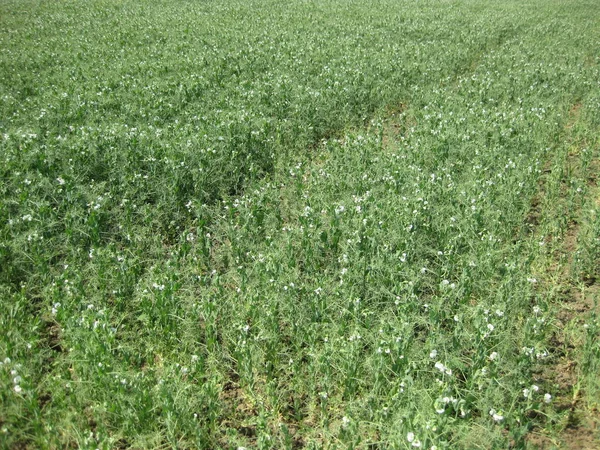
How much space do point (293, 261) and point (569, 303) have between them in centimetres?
335

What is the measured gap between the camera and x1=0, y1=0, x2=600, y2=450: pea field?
13.2 ft

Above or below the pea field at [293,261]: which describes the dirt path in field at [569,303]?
below

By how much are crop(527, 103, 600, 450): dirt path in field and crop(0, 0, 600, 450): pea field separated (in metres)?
0.03

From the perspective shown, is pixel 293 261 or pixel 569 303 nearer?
pixel 569 303

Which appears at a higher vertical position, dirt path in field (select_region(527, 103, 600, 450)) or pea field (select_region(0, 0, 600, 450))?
pea field (select_region(0, 0, 600, 450))

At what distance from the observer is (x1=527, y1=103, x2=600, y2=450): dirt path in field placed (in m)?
4.05

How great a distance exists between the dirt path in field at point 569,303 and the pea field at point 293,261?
29mm

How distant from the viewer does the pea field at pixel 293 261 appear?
402cm

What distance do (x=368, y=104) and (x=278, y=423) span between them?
901cm

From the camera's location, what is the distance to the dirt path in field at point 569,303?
4055 mm

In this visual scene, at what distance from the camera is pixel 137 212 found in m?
6.79

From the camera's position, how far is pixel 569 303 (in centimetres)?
559

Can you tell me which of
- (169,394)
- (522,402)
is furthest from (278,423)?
(522,402)

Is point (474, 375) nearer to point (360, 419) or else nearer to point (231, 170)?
point (360, 419)
